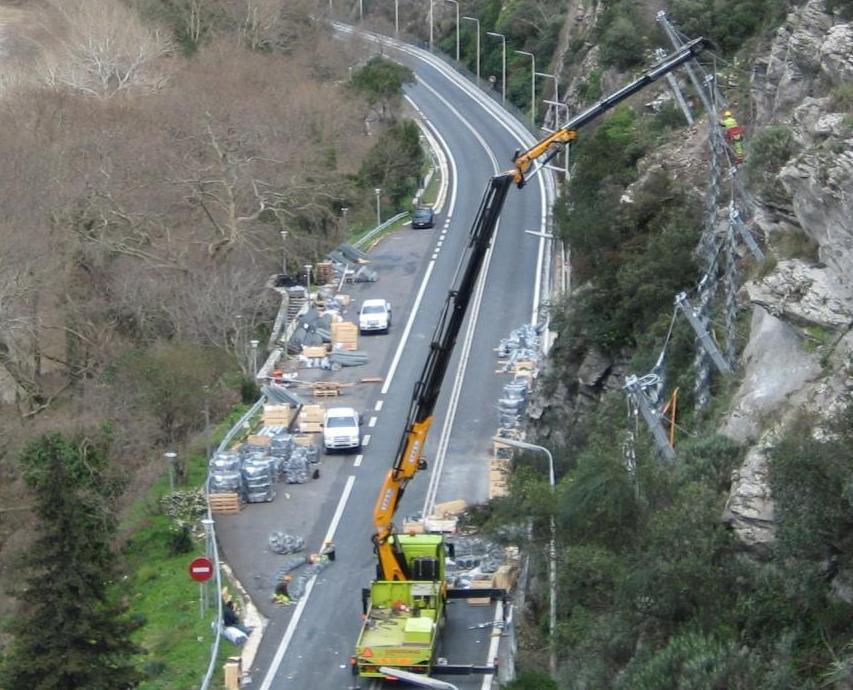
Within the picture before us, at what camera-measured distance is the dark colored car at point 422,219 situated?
69.6 meters

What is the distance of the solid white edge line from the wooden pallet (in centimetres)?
263

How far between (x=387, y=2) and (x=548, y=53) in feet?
97.9

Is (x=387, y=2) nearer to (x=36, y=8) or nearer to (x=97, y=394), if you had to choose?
(x=36, y=8)

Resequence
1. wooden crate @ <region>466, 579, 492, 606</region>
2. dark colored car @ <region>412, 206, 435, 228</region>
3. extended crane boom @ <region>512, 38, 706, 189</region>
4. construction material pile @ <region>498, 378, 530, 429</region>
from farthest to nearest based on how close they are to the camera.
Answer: dark colored car @ <region>412, 206, 435, 228</region>, construction material pile @ <region>498, 378, 530, 429</region>, wooden crate @ <region>466, 579, 492, 606</region>, extended crane boom @ <region>512, 38, 706, 189</region>

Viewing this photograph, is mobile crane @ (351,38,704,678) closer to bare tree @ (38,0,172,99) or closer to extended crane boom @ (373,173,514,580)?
extended crane boom @ (373,173,514,580)

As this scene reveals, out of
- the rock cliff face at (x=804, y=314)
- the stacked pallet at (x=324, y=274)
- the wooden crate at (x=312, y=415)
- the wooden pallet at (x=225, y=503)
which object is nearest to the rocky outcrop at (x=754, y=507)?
the rock cliff face at (x=804, y=314)

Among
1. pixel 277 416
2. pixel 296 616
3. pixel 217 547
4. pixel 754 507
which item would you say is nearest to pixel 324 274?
pixel 277 416

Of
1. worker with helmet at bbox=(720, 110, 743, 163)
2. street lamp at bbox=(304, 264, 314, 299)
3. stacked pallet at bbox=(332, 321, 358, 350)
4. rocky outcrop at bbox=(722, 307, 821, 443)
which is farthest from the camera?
street lamp at bbox=(304, 264, 314, 299)

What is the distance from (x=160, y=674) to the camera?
31703 millimetres

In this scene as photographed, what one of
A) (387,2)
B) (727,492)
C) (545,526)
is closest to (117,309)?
(545,526)

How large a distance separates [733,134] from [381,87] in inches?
1875

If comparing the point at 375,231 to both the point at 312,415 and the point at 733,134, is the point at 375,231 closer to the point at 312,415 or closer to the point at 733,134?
the point at 312,415

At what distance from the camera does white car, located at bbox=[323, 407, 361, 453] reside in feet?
146

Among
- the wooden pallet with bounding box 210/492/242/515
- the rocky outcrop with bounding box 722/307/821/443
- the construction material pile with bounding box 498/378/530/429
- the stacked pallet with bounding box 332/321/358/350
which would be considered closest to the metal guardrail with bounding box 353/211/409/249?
the stacked pallet with bounding box 332/321/358/350
